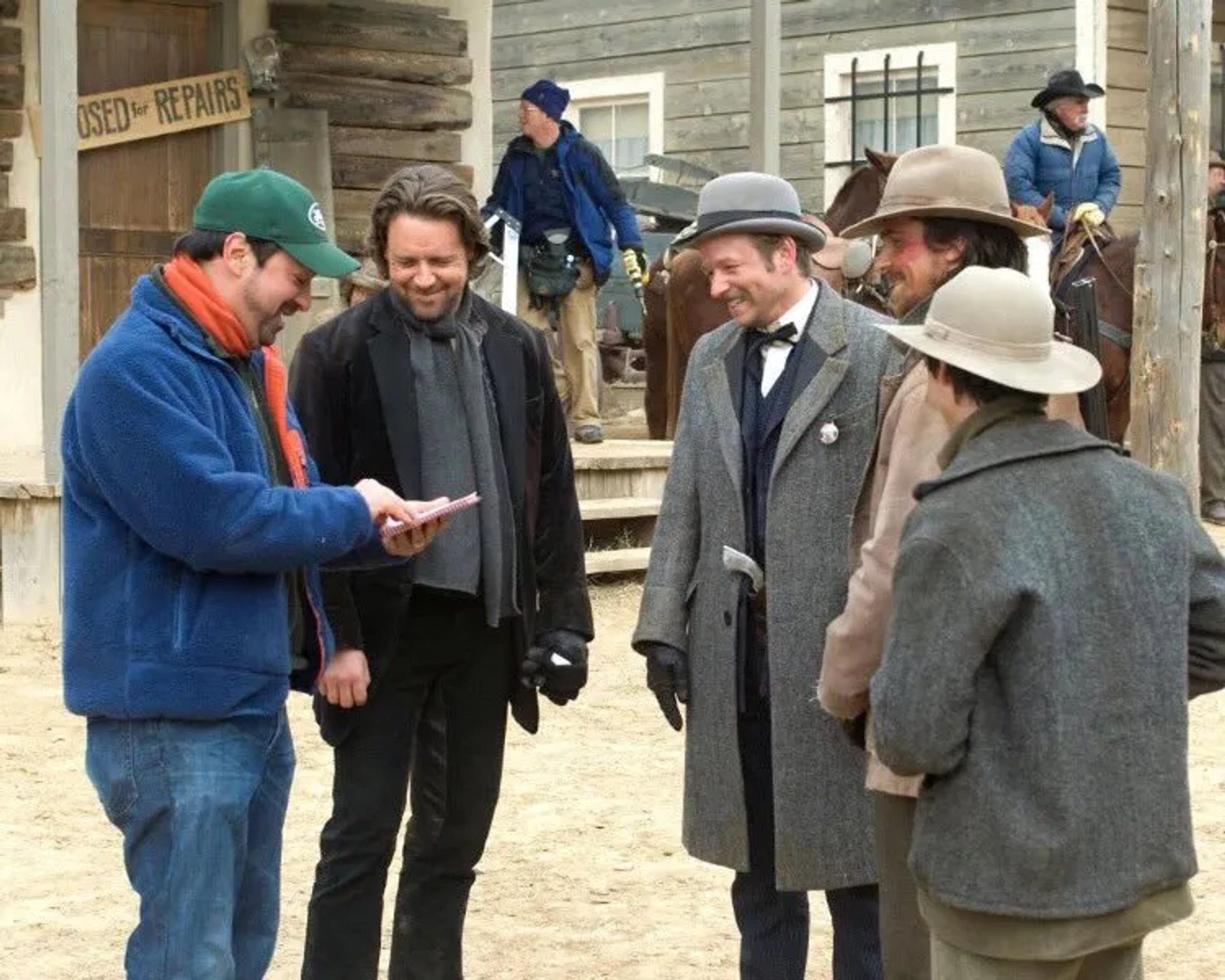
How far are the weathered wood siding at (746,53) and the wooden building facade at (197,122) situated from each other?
4632 millimetres

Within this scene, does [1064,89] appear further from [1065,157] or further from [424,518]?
[424,518]

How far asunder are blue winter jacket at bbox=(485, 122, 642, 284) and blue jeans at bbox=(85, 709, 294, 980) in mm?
8085

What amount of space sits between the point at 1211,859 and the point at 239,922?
339cm

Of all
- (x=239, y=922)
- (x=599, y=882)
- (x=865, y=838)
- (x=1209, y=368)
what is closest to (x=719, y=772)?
(x=865, y=838)

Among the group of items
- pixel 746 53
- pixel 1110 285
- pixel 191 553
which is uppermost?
pixel 746 53

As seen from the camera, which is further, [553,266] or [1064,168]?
[1064,168]

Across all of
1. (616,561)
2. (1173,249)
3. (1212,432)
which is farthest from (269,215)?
(1212,432)

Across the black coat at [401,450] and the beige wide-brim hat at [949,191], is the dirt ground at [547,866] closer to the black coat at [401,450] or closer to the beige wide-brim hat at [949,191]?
the black coat at [401,450]

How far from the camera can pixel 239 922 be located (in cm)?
385

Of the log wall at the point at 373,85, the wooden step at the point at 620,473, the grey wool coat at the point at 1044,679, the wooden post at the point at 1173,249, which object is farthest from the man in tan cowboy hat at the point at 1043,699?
the log wall at the point at 373,85

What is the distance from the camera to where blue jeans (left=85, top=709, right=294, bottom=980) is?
11.6 ft

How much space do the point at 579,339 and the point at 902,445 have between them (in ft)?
27.4

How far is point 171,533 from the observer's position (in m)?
3.45

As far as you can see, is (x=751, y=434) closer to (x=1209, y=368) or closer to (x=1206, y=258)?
(x=1206, y=258)
